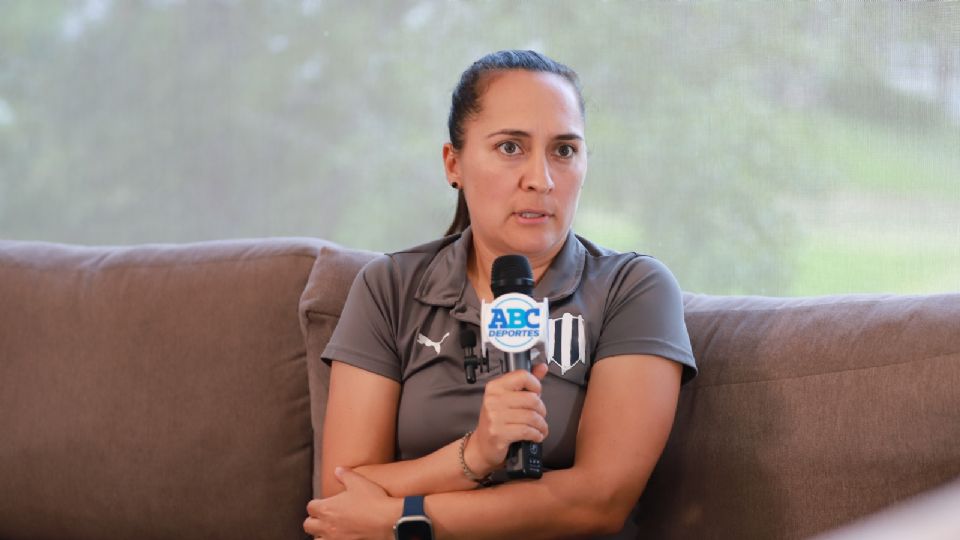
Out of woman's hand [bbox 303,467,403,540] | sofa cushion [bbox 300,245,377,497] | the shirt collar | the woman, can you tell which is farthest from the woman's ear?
woman's hand [bbox 303,467,403,540]

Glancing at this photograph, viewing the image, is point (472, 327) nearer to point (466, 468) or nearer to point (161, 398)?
point (466, 468)

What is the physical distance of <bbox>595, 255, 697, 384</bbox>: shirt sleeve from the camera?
1764 mm

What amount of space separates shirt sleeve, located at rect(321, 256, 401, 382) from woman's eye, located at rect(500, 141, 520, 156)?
0.32 m

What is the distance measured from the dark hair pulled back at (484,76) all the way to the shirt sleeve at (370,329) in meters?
0.28

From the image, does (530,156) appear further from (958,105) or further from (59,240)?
(59,240)

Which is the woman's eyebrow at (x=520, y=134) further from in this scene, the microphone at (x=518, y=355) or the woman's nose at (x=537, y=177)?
the microphone at (x=518, y=355)

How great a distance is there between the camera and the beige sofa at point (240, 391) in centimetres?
183

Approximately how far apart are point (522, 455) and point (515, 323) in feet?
0.59

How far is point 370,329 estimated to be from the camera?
1.93m

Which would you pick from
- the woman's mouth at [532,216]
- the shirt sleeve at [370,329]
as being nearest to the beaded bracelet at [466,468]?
the shirt sleeve at [370,329]

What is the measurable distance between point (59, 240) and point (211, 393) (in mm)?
1073

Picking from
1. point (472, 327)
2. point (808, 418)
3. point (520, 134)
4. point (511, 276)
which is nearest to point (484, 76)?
point (520, 134)

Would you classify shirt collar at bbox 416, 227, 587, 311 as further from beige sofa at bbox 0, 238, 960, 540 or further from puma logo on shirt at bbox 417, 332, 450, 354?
beige sofa at bbox 0, 238, 960, 540

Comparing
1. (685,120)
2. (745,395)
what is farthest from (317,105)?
(745,395)
